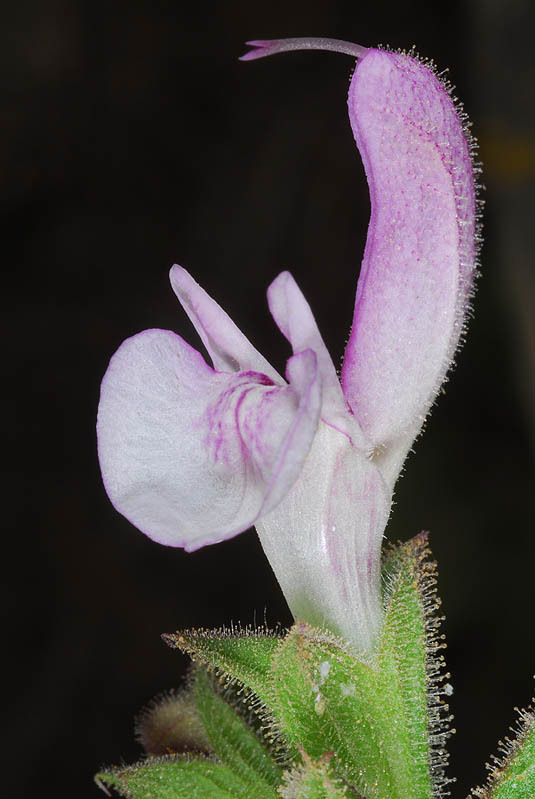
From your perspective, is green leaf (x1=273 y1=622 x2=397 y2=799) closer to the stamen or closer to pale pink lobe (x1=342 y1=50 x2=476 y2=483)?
pale pink lobe (x1=342 y1=50 x2=476 y2=483)

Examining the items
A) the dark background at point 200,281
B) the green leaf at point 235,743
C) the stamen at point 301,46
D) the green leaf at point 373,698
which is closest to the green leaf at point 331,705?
the green leaf at point 373,698

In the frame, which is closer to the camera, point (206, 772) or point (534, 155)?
point (206, 772)

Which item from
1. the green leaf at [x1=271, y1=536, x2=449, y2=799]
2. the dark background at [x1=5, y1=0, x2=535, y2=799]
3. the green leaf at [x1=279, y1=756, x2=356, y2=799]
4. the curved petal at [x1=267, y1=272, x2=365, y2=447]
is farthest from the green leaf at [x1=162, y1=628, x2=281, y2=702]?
the dark background at [x1=5, y1=0, x2=535, y2=799]

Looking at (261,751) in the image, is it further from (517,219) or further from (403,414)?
(517,219)

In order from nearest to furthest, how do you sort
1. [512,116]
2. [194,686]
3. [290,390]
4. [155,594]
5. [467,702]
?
1. [290,390]
2. [194,686]
3. [467,702]
4. [155,594]
5. [512,116]

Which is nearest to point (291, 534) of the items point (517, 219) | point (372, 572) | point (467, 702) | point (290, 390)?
point (372, 572)
